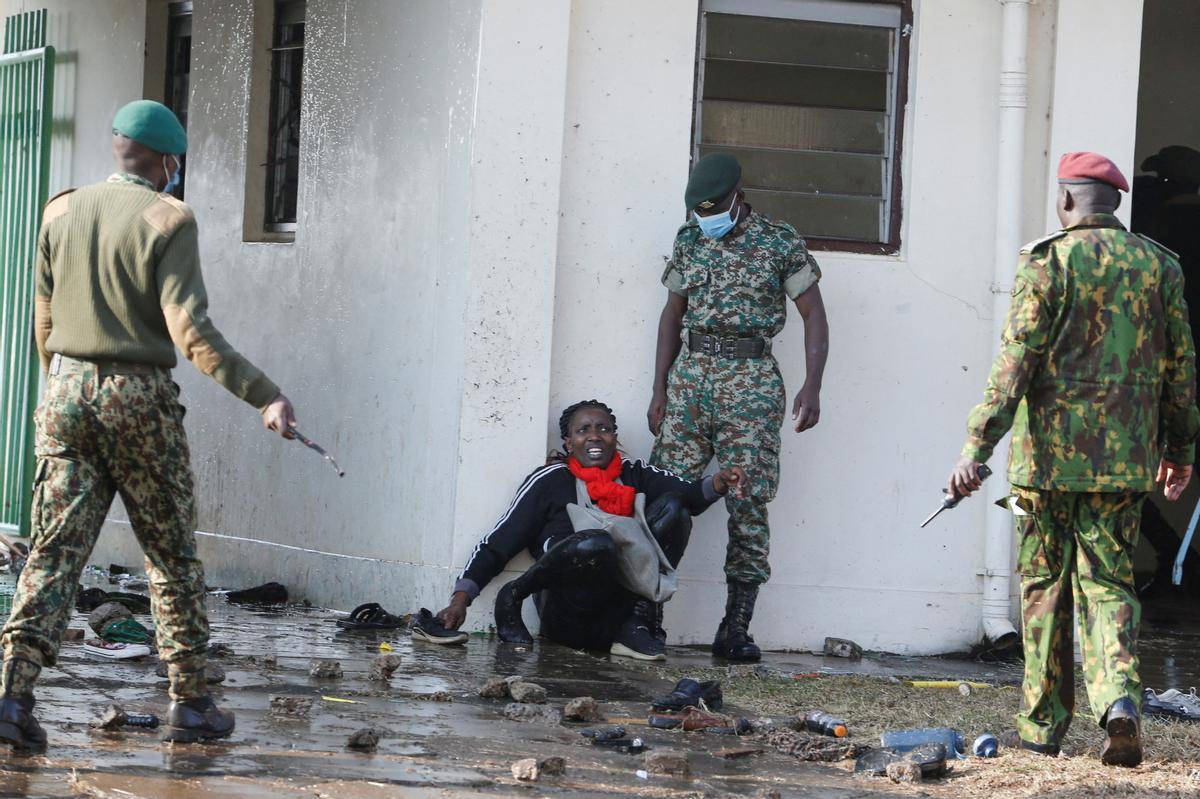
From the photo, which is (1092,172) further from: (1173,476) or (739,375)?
(739,375)

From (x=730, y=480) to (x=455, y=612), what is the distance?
1363 mm

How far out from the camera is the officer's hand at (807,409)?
7746mm

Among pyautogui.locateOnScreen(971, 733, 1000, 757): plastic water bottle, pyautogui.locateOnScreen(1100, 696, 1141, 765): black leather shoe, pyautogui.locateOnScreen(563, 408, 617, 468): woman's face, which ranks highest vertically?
pyautogui.locateOnScreen(563, 408, 617, 468): woman's face

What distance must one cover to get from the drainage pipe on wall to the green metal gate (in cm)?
595

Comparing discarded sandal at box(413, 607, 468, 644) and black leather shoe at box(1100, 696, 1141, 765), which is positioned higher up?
black leather shoe at box(1100, 696, 1141, 765)

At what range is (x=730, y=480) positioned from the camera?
299 inches

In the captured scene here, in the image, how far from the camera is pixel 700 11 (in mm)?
8281

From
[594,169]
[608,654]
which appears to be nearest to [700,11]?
[594,169]

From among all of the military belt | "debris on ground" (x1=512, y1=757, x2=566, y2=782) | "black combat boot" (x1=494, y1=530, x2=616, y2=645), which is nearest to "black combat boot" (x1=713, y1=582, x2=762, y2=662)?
"black combat boot" (x1=494, y1=530, x2=616, y2=645)

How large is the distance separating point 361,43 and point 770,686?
13.3 ft

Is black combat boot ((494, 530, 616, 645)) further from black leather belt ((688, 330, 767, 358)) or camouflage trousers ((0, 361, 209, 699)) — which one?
camouflage trousers ((0, 361, 209, 699))

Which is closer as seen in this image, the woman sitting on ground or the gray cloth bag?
the gray cloth bag

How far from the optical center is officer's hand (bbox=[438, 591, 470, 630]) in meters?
7.59

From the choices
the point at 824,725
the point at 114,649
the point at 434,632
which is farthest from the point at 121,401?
the point at 434,632
